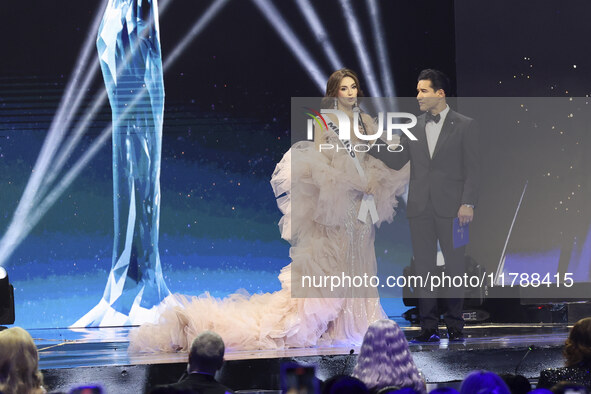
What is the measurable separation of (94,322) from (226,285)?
1261mm

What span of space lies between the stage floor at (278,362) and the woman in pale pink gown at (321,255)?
23 cm

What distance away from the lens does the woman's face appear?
4.17 meters

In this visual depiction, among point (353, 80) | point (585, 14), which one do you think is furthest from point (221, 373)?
point (585, 14)

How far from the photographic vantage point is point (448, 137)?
421 centimetres

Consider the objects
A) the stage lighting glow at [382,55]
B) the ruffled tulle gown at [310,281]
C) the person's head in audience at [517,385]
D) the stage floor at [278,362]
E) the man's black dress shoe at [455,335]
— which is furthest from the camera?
the stage lighting glow at [382,55]

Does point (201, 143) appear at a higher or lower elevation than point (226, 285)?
higher

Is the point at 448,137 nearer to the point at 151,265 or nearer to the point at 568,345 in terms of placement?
the point at 568,345

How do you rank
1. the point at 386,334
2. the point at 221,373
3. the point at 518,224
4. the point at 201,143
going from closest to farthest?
1. the point at 386,334
2. the point at 221,373
3. the point at 518,224
4. the point at 201,143

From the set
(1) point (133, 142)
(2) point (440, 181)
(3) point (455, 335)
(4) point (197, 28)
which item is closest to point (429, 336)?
(3) point (455, 335)

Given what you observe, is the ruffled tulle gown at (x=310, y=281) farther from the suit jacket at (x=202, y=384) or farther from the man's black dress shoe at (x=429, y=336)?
the suit jacket at (x=202, y=384)

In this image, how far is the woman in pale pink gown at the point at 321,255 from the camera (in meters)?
4.05

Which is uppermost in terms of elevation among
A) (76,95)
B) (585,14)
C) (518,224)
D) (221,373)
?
(585,14)

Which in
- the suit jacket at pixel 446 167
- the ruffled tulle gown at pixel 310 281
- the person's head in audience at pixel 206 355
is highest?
the suit jacket at pixel 446 167

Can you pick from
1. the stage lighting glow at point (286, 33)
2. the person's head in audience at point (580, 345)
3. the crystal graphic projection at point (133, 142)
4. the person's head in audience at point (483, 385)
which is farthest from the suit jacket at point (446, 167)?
the crystal graphic projection at point (133, 142)
